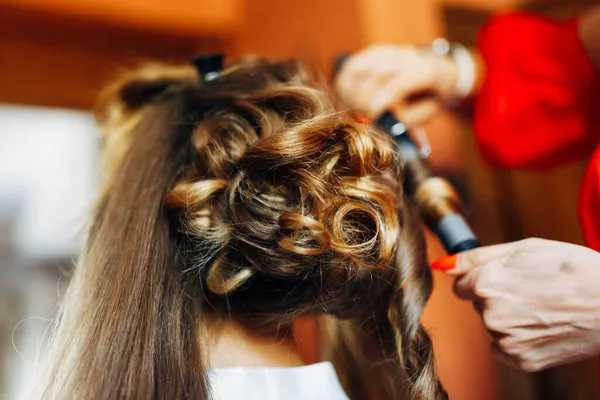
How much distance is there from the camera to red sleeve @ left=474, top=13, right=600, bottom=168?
2.60 feet

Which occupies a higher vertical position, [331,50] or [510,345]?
[331,50]

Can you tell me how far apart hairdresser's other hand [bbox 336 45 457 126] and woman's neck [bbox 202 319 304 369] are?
0.28m

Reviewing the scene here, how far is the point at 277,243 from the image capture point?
504 millimetres

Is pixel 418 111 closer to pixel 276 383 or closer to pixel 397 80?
pixel 397 80

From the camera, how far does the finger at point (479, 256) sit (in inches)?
20.1

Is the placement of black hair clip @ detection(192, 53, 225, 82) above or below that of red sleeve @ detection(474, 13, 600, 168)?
above

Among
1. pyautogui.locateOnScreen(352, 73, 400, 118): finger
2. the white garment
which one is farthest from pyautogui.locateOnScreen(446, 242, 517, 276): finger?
pyautogui.locateOnScreen(352, 73, 400, 118): finger

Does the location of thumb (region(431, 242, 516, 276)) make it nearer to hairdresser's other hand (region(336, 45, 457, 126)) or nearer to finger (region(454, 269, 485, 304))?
finger (region(454, 269, 485, 304))

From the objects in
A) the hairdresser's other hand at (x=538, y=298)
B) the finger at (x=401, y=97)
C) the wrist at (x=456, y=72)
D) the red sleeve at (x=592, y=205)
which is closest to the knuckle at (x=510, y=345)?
the hairdresser's other hand at (x=538, y=298)

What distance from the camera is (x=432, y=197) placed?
588 millimetres

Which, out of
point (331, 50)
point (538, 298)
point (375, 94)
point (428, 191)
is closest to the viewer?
point (538, 298)

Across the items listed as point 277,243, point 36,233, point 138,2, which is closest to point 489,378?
point 277,243

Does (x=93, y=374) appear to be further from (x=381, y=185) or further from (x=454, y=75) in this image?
(x=454, y=75)

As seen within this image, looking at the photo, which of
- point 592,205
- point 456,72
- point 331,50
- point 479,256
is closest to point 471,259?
point 479,256
